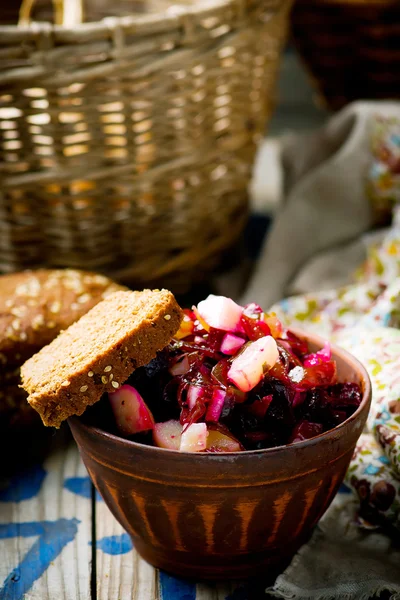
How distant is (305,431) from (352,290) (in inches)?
29.8

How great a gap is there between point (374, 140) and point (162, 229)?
0.67 m

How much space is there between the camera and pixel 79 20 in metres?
1.97

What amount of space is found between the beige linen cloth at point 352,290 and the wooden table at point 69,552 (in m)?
0.15

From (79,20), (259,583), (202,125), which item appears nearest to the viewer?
(259,583)

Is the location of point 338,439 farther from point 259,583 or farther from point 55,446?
point 55,446

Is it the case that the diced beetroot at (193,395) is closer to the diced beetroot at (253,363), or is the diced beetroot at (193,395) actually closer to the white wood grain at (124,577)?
the diced beetroot at (253,363)

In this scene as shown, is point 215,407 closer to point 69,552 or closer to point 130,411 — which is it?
point 130,411

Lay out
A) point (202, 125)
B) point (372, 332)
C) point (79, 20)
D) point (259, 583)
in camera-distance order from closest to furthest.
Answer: point (259, 583)
point (372, 332)
point (202, 125)
point (79, 20)

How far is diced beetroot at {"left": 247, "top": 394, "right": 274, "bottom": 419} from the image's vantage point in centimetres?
94

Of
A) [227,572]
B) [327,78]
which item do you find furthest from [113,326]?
[327,78]

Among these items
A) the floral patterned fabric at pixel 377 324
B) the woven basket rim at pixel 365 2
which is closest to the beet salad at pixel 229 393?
the floral patterned fabric at pixel 377 324

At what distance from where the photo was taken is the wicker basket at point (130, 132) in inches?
55.9

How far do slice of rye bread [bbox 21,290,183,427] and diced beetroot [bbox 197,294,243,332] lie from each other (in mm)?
49

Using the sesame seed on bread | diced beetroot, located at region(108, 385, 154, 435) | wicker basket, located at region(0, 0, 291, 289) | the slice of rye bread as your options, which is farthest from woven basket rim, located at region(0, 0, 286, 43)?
diced beetroot, located at region(108, 385, 154, 435)
